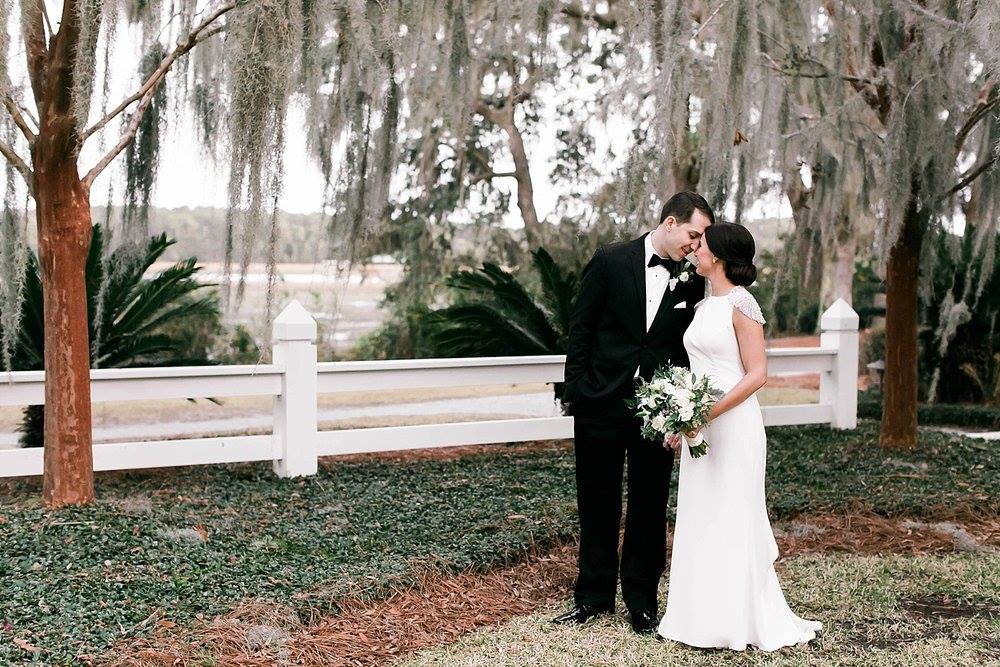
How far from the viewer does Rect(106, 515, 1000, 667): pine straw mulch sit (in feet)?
11.7

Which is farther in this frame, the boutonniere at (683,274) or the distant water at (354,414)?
the distant water at (354,414)

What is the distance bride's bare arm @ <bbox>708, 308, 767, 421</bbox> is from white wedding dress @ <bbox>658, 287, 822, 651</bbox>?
0.03 meters

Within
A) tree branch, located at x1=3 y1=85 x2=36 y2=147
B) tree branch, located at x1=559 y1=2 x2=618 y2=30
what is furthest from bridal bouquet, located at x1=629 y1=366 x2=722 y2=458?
tree branch, located at x1=559 y1=2 x2=618 y2=30

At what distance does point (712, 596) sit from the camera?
374cm

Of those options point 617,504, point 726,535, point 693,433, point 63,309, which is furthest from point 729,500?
point 63,309

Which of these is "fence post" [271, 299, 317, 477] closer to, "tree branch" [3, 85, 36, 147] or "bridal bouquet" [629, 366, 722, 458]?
"tree branch" [3, 85, 36, 147]

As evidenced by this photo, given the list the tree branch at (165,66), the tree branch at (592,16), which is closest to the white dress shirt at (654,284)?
the tree branch at (165,66)

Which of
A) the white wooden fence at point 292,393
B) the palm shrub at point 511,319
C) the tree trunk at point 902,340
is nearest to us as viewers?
the white wooden fence at point 292,393

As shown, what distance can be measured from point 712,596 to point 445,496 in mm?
2654

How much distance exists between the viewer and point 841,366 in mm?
8695

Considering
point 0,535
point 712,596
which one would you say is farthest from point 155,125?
point 712,596

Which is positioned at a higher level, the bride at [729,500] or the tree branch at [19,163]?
the tree branch at [19,163]

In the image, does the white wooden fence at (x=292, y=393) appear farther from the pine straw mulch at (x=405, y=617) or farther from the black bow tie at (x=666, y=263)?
the black bow tie at (x=666, y=263)

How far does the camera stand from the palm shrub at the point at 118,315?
22.4 ft
